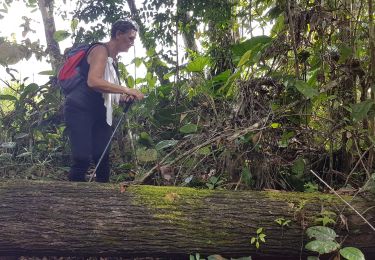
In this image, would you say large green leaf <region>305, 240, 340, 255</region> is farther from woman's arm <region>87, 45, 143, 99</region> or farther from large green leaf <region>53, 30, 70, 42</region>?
large green leaf <region>53, 30, 70, 42</region>

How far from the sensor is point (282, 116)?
3.27m

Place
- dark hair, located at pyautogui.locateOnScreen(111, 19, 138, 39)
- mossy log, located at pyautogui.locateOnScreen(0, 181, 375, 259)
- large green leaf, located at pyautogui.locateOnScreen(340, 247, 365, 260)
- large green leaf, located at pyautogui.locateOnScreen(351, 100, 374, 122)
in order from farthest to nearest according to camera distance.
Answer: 1. dark hair, located at pyautogui.locateOnScreen(111, 19, 138, 39)
2. large green leaf, located at pyautogui.locateOnScreen(351, 100, 374, 122)
3. mossy log, located at pyautogui.locateOnScreen(0, 181, 375, 259)
4. large green leaf, located at pyautogui.locateOnScreen(340, 247, 365, 260)

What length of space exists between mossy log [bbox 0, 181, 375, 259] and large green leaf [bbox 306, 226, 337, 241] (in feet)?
0.46

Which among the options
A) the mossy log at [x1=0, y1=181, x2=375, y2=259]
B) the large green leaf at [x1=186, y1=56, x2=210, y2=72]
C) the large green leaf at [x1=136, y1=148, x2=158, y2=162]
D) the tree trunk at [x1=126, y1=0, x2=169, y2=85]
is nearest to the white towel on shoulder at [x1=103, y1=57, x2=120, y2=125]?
the large green leaf at [x1=136, y1=148, x2=158, y2=162]

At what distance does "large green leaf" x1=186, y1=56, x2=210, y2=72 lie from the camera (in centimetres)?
429

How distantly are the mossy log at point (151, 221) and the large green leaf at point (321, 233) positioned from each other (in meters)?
0.14

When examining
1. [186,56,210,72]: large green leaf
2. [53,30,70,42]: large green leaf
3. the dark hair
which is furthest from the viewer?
[53,30,70,42]: large green leaf

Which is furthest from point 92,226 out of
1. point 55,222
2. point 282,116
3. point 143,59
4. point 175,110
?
point 143,59

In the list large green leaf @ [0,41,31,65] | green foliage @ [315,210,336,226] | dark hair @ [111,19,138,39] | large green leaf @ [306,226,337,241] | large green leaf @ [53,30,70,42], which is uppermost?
large green leaf @ [53,30,70,42]

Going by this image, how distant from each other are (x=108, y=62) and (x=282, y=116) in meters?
1.44

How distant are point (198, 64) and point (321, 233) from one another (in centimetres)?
236

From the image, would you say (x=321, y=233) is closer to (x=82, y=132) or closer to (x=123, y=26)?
(x=82, y=132)

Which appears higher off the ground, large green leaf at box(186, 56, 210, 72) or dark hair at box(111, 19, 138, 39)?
dark hair at box(111, 19, 138, 39)

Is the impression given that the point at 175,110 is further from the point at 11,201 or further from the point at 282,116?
the point at 11,201
